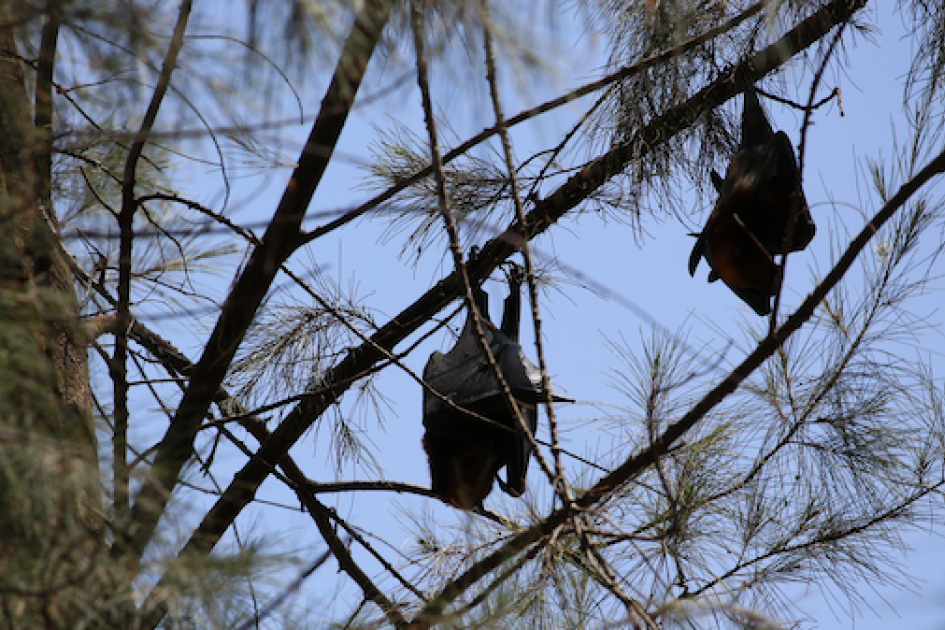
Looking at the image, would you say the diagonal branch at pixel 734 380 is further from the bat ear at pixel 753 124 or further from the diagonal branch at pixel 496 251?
the bat ear at pixel 753 124

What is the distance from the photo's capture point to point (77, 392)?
78.8 inches

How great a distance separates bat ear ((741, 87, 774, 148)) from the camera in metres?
2.63

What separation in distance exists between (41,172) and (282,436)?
2.55ft

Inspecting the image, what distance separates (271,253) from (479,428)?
0.86 m

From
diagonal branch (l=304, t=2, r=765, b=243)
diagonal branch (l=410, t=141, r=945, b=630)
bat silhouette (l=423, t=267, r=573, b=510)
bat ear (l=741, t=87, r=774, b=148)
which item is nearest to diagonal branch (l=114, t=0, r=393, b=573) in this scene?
diagonal branch (l=304, t=2, r=765, b=243)

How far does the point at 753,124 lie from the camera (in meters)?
2.66

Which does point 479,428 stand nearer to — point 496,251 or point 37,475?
point 496,251

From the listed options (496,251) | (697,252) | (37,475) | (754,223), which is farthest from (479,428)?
(37,475)

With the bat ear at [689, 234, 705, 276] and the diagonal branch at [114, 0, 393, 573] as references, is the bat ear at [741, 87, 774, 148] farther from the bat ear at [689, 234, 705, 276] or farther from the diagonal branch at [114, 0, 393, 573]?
the diagonal branch at [114, 0, 393, 573]

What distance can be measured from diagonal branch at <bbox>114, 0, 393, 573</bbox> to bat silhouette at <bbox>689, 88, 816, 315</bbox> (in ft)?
3.22

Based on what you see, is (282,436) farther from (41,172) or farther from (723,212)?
(723,212)

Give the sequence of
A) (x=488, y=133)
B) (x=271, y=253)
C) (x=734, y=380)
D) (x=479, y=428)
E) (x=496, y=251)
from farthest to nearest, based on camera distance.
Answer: (x=479, y=428) < (x=496, y=251) < (x=271, y=253) < (x=488, y=133) < (x=734, y=380)

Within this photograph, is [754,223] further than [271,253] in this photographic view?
Yes

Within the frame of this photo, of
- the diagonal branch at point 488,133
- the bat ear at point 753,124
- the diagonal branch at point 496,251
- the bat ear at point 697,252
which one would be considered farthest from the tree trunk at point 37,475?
the bat ear at point 753,124
